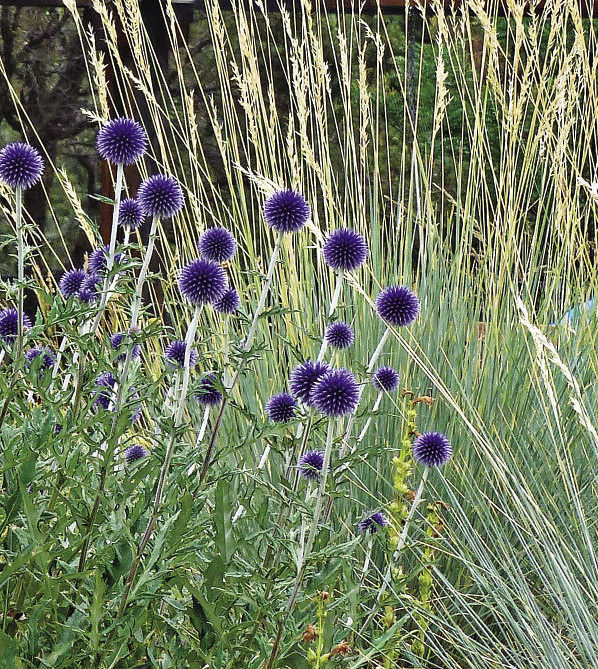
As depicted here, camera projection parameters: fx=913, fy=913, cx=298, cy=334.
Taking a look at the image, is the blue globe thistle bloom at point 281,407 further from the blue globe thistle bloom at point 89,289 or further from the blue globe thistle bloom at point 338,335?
the blue globe thistle bloom at point 89,289

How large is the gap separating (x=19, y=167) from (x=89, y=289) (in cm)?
26

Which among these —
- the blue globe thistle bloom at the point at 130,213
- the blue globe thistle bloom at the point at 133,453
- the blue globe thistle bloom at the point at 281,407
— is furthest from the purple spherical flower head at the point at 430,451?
the blue globe thistle bloom at the point at 130,213

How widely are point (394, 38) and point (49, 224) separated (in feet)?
9.83

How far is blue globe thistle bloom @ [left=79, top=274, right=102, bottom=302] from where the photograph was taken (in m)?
1.68

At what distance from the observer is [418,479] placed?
7.18ft

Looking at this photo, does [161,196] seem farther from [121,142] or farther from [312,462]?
[312,462]

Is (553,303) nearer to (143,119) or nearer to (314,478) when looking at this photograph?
(314,478)

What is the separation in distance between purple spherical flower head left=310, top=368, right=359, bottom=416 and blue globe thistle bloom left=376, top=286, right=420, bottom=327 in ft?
1.12

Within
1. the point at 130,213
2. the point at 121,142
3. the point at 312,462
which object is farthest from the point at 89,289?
the point at 312,462

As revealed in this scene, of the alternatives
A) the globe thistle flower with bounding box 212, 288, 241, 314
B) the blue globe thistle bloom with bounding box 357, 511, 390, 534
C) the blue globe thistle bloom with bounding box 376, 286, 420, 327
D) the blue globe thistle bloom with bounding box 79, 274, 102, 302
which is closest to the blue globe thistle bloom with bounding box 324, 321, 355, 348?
the blue globe thistle bloom with bounding box 376, 286, 420, 327

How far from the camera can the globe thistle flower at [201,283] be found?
145 cm

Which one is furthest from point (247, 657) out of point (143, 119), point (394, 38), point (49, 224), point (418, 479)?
point (394, 38)

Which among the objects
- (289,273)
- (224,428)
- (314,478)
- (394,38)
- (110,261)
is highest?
(110,261)

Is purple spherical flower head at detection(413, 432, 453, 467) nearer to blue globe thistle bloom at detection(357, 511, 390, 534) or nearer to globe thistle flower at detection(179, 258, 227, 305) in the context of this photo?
blue globe thistle bloom at detection(357, 511, 390, 534)
